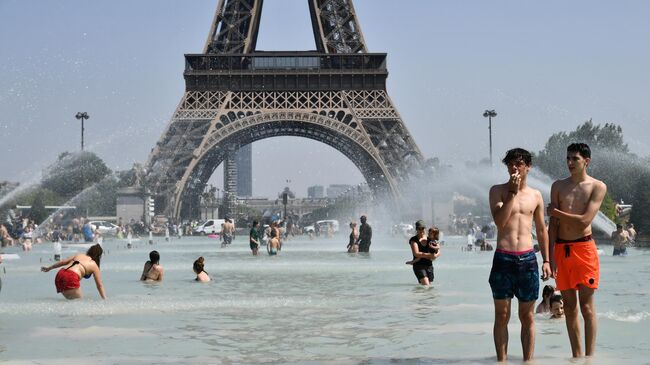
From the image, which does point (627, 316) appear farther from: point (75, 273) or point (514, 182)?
point (75, 273)

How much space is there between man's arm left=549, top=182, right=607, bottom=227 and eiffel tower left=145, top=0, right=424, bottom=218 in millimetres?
69855

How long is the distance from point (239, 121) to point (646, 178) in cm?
3626

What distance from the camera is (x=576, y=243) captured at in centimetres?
1103

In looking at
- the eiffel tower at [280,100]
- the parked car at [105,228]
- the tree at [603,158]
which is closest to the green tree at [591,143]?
the tree at [603,158]

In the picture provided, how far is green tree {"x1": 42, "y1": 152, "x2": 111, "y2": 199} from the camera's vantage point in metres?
129

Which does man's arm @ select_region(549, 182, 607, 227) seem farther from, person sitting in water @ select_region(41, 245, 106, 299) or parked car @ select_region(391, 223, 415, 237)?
parked car @ select_region(391, 223, 415, 237)

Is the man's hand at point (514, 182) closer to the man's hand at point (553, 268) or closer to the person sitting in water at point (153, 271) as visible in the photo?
the man's hand at point (553, 268)

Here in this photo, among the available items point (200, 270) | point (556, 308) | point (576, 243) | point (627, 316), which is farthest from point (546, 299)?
point (200, 270)

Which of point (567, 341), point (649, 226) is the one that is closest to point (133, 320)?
point (567, 341)

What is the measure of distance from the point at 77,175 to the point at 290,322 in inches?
4707

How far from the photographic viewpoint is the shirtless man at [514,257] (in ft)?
35.4

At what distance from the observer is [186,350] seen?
1244 centimetres

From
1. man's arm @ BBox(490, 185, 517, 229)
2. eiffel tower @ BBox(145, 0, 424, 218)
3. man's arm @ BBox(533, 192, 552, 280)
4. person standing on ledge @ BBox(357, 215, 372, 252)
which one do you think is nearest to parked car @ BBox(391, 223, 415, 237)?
eiffel tower @ BBox(145, 0, 424, 218)

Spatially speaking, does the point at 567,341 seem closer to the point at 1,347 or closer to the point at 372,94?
the point at 1,347
